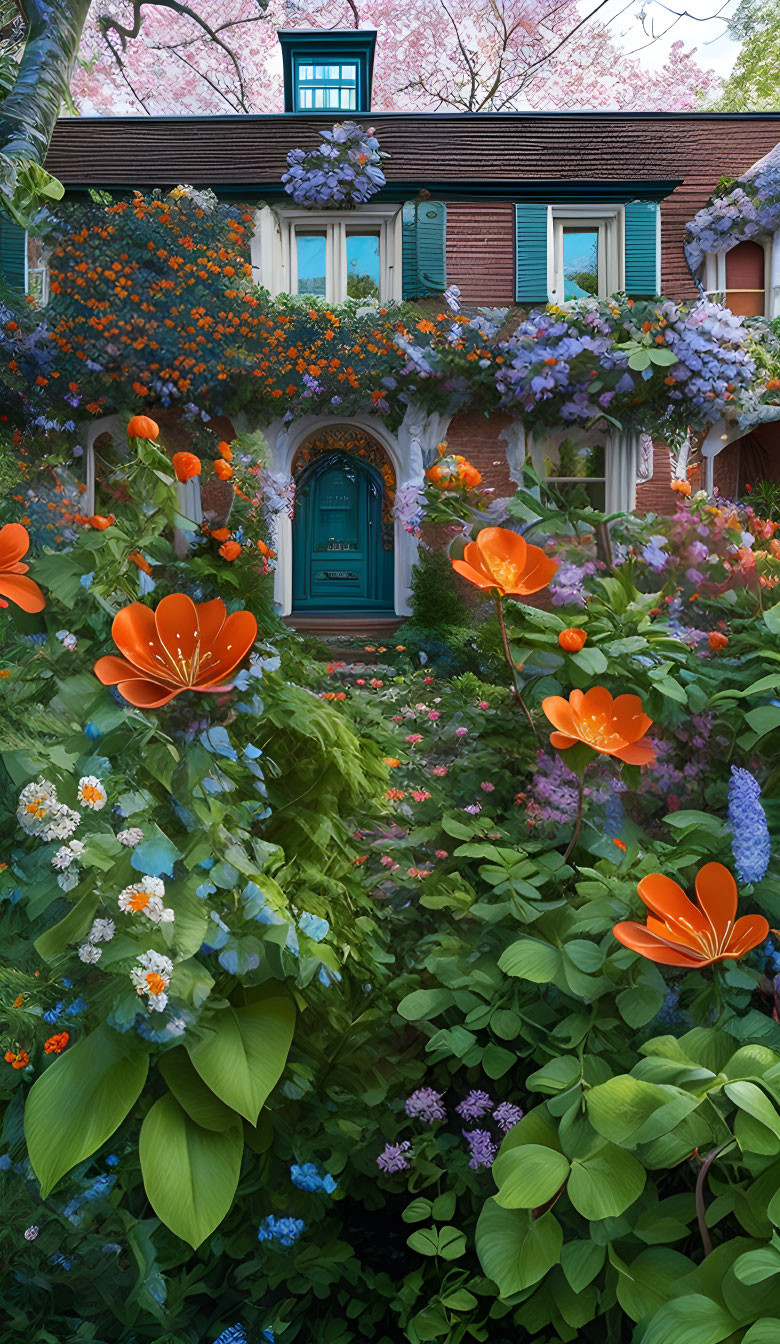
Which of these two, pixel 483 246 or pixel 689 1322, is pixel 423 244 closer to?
pixel 483 246

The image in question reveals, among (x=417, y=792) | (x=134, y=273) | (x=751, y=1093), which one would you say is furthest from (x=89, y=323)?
(x=751, y=1093)

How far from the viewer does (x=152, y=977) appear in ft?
3.09

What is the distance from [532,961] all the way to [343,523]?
575 centimetres

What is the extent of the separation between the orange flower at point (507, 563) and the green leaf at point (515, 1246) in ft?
2.46

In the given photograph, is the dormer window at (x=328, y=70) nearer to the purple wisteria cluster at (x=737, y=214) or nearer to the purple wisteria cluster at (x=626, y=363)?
the purple wisteria cluster at (x=626, y=363)

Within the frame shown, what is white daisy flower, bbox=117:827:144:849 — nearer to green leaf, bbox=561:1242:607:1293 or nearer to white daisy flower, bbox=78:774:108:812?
white daisy flower, bbox=78:774:108:812

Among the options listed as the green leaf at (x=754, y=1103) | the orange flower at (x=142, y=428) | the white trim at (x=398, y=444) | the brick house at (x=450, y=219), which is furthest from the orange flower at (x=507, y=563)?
the white trim at (x=398, y=444)

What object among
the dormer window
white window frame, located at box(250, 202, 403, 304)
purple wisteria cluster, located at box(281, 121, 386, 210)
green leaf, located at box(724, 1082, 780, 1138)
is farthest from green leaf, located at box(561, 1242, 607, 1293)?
purple wisteria cluster, located at box(281, 121, 386, 210)

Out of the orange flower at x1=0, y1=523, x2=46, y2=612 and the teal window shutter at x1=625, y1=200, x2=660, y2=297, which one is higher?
the teal window shutter at x1=625, y1=200, x2=660, y2=297

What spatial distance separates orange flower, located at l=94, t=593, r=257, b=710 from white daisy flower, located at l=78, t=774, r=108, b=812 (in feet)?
0.34

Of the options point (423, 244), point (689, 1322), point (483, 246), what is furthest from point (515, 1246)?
point (483, 246)

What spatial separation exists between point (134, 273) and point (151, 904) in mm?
5261

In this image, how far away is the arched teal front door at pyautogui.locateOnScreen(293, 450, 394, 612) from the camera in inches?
253

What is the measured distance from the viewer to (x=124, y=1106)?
0.99m
